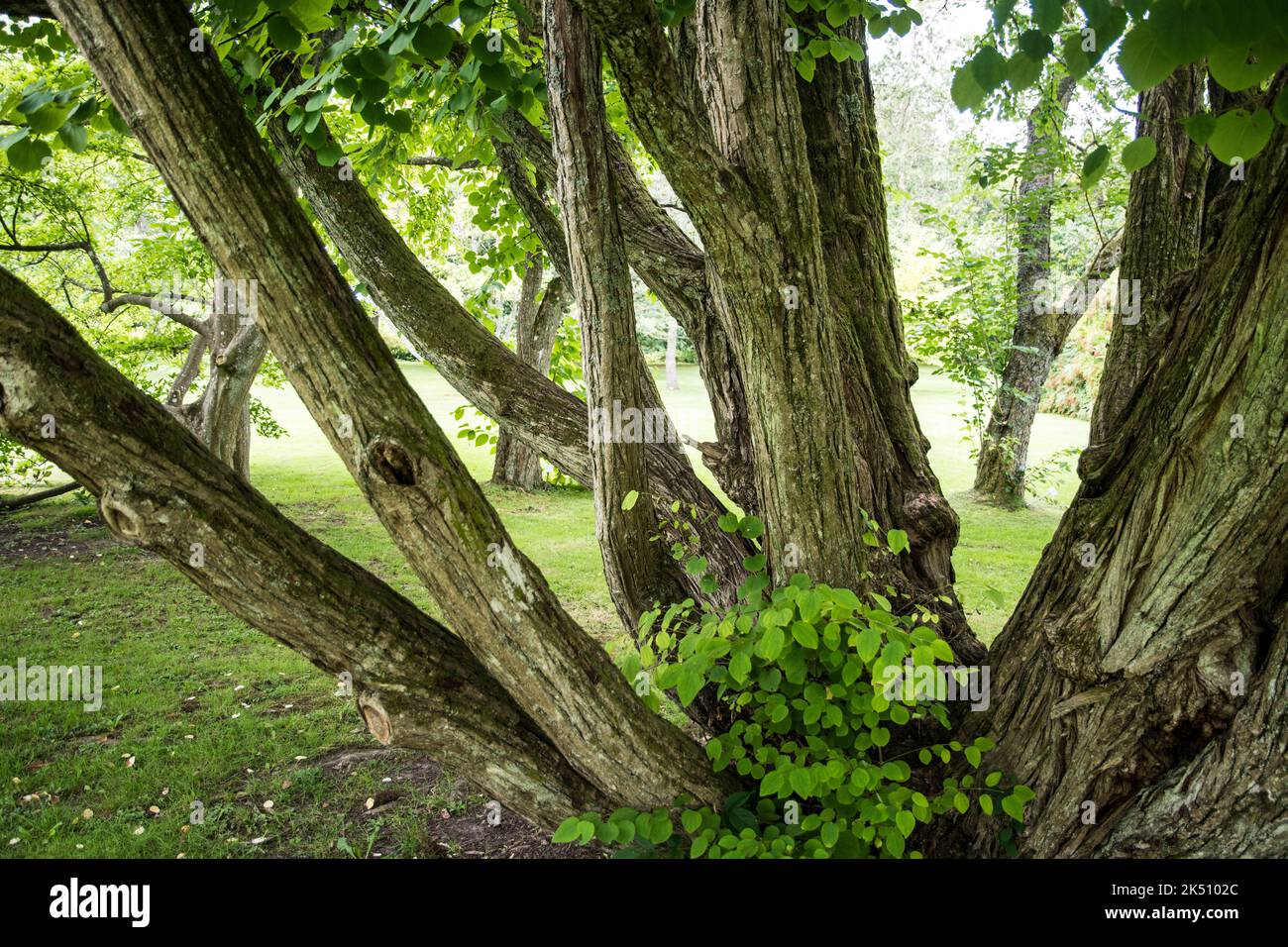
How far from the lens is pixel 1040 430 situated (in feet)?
63.3

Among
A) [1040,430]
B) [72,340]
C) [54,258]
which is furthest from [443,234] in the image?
[1040,430]

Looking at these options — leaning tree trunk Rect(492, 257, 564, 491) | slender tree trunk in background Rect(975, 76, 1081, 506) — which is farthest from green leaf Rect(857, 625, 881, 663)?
leaning tree trunk Rect(492, 257, 564, 491)

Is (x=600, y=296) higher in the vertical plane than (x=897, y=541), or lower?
higher

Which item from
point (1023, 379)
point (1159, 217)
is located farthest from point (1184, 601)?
point (1023, 379)

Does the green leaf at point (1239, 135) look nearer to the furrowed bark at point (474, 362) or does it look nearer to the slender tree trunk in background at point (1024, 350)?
the furrowed bark at point (474, 362)

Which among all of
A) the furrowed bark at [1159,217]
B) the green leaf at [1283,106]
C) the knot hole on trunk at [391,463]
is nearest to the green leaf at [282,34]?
the knot hole on trunk at [391,463]

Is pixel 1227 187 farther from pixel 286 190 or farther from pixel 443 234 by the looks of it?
pixel 443 234

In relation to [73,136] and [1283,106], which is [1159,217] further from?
[73,136]

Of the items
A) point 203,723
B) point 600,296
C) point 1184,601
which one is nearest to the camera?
point 1184,601

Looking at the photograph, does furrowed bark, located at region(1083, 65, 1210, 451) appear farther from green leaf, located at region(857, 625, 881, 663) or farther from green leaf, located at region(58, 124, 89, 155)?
green leaf, located at region(58, 124, 89, 155)

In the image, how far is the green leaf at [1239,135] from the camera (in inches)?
72.9

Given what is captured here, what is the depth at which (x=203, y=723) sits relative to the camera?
5.40m

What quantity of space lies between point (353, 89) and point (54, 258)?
1002cm

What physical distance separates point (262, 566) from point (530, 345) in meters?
10.6
